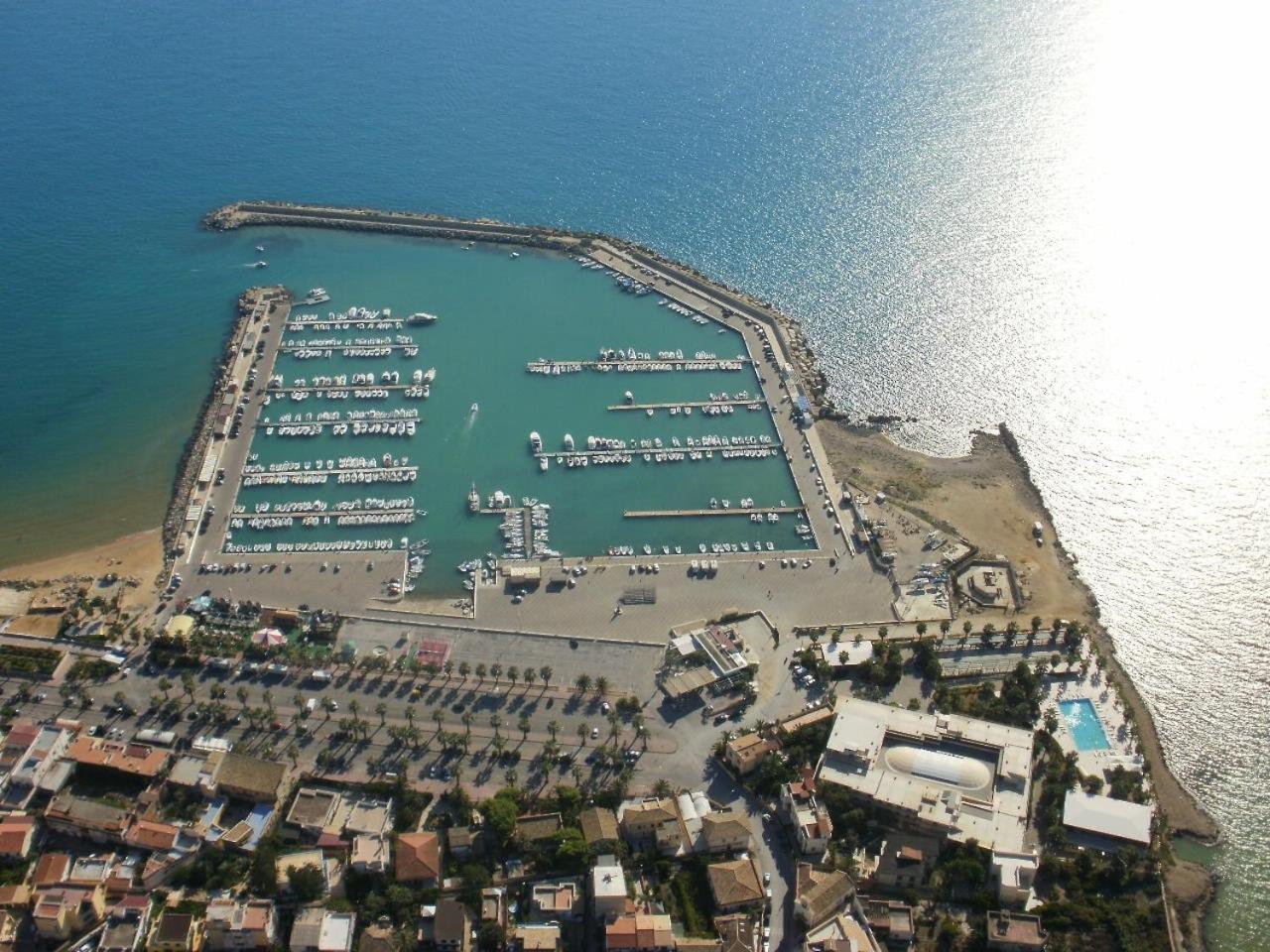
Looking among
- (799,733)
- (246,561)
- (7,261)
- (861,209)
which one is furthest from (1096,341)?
(7,261)

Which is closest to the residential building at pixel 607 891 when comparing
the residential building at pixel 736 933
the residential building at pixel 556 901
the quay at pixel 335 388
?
the residential building at pixel 556 901

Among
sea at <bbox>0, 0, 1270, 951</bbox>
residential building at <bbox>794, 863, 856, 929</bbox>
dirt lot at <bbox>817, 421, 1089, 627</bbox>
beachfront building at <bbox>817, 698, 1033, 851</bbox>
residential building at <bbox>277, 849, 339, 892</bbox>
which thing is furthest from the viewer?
sea at <bbox>0, 0, 1270, 951</bbox>

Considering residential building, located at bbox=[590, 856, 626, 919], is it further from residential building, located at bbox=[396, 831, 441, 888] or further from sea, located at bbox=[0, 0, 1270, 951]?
sea, located at bbox=[0, 0, 1270, 951]

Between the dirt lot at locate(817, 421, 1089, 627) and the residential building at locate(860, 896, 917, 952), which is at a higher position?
the dirt lot at locate(817, 421, 1089, 627)

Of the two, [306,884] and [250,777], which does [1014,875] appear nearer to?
[306,884]

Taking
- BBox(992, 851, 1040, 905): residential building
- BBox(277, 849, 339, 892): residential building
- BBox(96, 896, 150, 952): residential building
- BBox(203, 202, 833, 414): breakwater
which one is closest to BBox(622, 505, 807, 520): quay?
BBox(203, 202, 833, 414): breakwater

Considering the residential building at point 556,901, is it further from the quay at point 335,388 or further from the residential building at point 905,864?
the quay at point 335,388

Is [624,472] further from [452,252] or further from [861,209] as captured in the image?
[861,209]
